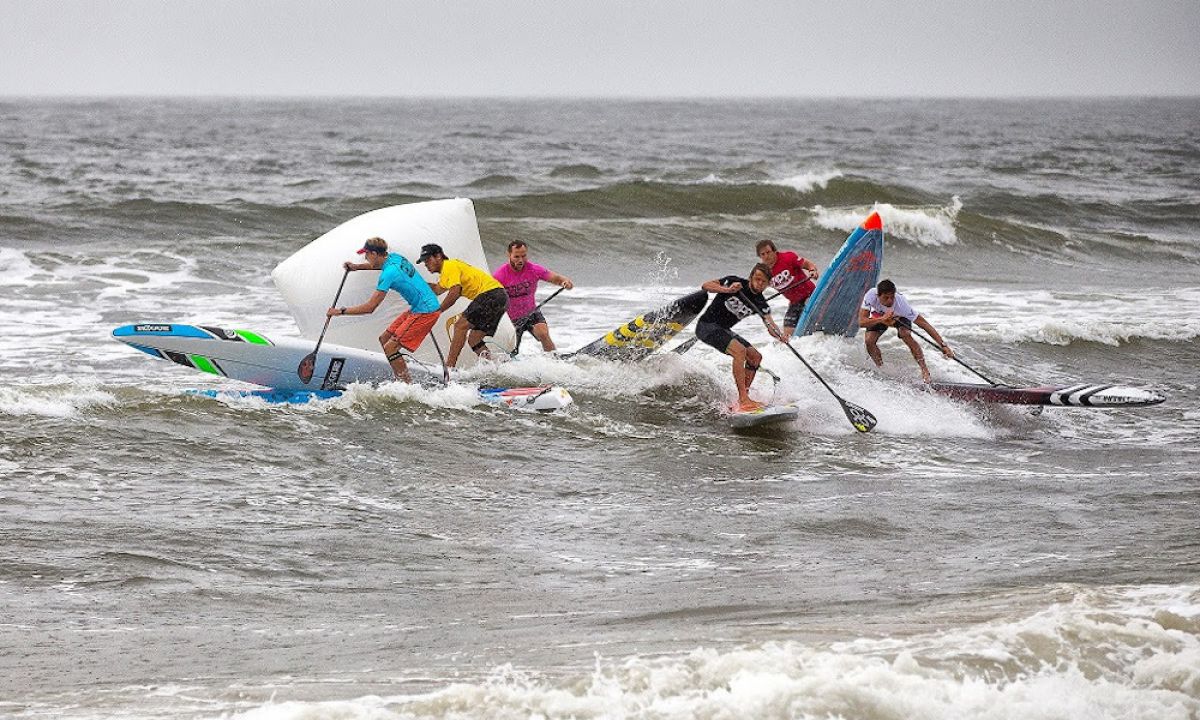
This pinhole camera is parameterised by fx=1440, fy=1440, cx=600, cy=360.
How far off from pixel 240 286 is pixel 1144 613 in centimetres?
1407

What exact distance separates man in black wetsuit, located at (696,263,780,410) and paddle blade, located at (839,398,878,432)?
2.26 ft

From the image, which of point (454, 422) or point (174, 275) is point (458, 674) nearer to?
point (454, 422)

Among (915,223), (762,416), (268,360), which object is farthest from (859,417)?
(915,223)

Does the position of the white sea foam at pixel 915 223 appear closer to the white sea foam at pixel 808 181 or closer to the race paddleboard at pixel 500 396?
the white sea foam at pixel 808 181

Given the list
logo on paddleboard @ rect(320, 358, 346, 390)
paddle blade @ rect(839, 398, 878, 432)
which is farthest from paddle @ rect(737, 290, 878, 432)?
logo on paddleboard @ rect(320, 358, 346, 390)

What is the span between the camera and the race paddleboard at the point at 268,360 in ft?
37.4

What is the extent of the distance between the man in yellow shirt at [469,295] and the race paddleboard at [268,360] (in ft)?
2.41

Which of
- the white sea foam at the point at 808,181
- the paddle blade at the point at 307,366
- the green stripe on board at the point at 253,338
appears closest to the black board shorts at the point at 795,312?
the paddle blade at the point at 307,366

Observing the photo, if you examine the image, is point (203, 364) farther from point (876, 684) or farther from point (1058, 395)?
point (876, 684)

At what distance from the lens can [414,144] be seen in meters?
52.0

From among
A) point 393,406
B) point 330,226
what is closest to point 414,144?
point 330,226

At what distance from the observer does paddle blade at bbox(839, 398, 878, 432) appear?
36.3 ft

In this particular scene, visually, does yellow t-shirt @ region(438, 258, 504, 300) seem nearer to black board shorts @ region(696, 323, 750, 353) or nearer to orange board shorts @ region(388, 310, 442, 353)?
orange board shorts @ region(388, 310, 442, 353)

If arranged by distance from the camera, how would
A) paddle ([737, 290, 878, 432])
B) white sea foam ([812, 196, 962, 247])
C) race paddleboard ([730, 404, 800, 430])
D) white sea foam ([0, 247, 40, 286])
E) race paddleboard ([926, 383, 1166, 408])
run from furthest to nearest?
1. white sea foam ([812, 196, 962, 247])
2. white sea foam ([0, 247, 40, 286])
3. race paddleboard ([730, 404, 800, 430])
4. paddle ([737, 290, 878, 432])
5. race paddleboard ([926, 383, 1166, 408])
